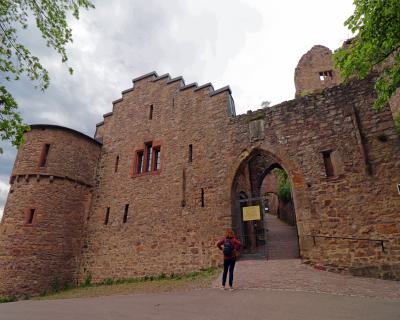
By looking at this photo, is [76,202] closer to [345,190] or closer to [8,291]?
[8,291]

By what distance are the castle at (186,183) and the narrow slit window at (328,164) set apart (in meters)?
0.04

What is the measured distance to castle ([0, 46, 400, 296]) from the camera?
28.3ft

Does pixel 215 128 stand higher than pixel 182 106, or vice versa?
pixel 182 106

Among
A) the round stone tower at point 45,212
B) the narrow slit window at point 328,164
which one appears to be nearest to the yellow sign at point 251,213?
the narrow slit window at point 328,164

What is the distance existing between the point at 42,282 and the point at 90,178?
5.71 metres

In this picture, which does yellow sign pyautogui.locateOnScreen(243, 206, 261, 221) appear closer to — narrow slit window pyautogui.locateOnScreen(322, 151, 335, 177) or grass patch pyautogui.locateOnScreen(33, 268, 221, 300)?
grass patch pyautogui.locateOnScreen(33, 268, 221, 300)

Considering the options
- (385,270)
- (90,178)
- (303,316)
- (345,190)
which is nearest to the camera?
(303,316)

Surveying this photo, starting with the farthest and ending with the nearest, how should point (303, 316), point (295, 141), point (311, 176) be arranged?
1. point (295, 141)
2. point (311, 176)
3. point (303, 316)

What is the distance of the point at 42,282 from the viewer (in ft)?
38.2

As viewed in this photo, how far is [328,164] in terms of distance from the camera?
9570mm

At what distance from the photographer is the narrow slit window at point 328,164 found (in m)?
9.43

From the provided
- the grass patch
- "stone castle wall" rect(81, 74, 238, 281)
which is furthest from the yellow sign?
the grass patch

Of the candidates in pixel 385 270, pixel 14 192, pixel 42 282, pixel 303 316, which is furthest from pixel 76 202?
pixel 385 270

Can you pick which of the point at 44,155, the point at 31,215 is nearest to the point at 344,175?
the point at 31,215
